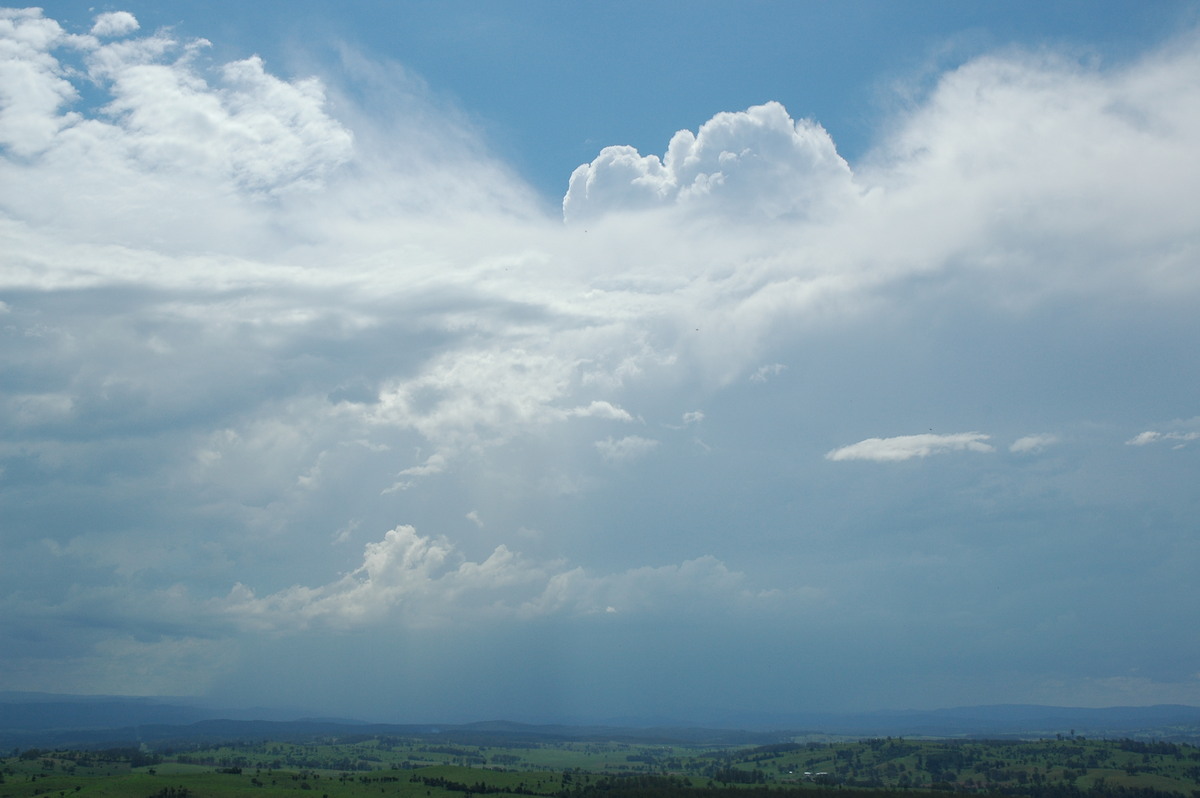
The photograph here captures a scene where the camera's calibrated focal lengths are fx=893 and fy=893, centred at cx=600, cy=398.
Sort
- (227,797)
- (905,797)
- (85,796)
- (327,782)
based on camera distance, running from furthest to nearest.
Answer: (327,782) < (905,797) < (227,797) < (85,796)

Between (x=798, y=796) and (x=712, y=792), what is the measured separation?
18390 millimetres

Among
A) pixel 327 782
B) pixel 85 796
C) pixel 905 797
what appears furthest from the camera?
→ pixel 327 782

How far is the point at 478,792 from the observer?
197375 millimetres

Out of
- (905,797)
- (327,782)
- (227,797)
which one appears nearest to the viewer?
(227,797)

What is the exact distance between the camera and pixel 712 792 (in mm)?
193875

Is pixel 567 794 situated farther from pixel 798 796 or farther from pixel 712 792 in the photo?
pixel 798 796

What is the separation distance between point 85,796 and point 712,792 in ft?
396

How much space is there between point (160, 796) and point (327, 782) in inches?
1931

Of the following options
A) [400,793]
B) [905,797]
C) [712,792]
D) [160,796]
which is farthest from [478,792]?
[905,797]

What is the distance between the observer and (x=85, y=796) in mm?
151250

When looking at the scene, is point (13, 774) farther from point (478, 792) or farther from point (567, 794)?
point (567, 794)

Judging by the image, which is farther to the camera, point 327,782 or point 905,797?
point 327,782

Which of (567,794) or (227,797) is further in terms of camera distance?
(567,794)

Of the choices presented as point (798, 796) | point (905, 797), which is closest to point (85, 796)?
point (798, 796)
